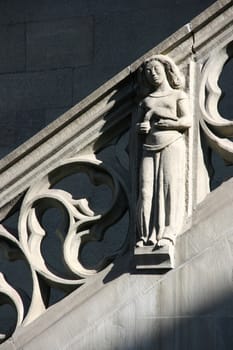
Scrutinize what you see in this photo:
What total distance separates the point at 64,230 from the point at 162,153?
760mm

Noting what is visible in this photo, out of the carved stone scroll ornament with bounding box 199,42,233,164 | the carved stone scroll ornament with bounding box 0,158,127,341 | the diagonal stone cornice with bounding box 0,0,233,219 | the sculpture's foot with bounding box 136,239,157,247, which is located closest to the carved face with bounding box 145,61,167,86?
the diagonal stone cornice with bounding box 0,0,233,219

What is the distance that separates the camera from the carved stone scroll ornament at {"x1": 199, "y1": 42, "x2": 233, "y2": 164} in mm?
8648

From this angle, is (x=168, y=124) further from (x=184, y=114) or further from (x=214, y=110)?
(x=214, y=110)

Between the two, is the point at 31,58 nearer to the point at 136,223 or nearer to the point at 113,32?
the point at 113,32

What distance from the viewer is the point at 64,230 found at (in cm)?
897

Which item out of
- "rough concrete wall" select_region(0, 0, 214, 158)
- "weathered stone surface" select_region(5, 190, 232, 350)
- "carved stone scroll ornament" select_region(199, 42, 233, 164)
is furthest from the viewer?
"rough concrete wall" select_region(0, 0, 214, 158)

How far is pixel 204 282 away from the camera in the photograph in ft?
27.3

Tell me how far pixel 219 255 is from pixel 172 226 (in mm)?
300

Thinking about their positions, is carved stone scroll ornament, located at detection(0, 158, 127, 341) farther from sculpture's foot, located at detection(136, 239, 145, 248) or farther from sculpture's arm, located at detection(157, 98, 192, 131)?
sculpture's arm, located at detection(157, 98, 192, 131)

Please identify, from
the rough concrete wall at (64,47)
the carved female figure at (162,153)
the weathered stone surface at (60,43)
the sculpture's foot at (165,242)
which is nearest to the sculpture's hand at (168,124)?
the carved female figure at (162,153)

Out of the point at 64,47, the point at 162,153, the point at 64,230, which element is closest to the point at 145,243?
the point at 162,153

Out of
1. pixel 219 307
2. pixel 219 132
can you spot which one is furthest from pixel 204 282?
pixel 219 132

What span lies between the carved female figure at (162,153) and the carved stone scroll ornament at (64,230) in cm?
26

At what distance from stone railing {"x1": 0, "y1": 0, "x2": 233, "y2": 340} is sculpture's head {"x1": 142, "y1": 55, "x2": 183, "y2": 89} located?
5cm
